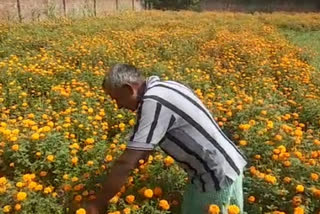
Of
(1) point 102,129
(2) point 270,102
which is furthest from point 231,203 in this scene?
(2) point 270,102

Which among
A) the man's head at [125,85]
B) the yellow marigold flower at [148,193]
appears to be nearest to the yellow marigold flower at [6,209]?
the yellow marigold flower at [148,193]

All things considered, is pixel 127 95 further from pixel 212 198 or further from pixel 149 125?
pixel 212 198

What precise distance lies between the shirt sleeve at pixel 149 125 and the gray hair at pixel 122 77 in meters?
0.14

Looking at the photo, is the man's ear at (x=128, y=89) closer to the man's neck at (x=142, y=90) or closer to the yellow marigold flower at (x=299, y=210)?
the man's neck at (x=142, y=90)

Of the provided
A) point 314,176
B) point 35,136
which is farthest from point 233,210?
point 35,136

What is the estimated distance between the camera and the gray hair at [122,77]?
6.66ft

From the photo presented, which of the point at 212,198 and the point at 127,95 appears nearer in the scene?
the point at 127,95

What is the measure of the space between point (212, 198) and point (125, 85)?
0.76m

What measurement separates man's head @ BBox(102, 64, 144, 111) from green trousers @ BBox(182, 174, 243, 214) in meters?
0.61

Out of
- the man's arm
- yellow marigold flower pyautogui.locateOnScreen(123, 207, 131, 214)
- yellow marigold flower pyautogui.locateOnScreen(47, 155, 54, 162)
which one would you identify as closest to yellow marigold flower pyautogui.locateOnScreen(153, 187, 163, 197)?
yellow marigold flower pyautogui.locateOnScreen(123, 207, 131, 214)

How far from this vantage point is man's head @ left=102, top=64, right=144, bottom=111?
6.66 feet

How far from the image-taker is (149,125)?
1.95m

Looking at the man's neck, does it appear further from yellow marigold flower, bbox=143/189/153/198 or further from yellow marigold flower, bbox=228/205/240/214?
yellow marigold flower, bbox=228/205/240/214

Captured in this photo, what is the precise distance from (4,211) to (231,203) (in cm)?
124
